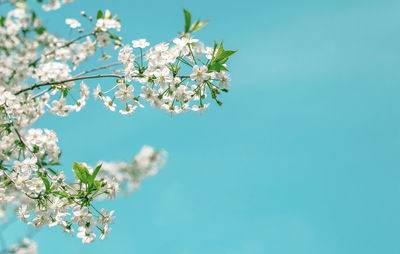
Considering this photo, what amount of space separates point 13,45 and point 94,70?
7.89 ft

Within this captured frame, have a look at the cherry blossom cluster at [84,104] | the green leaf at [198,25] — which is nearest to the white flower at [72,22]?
the cherry blossom cluster at [84,104]

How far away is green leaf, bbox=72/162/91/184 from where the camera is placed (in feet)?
11.4

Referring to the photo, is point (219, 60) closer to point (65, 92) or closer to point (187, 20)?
point (187, 20)

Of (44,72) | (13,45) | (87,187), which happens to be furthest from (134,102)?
(13,45)

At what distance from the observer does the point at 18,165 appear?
3900mm

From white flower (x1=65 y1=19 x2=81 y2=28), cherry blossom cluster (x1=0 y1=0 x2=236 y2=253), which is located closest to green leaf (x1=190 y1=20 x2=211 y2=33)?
cherry blossom cluster (x1=0 y1=0 x2=236 y2=253)

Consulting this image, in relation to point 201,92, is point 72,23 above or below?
above

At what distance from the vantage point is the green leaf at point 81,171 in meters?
3.48

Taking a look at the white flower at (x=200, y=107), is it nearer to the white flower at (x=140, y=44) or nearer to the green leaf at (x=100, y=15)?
the white flower at (x=140, y=44)

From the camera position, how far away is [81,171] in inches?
137

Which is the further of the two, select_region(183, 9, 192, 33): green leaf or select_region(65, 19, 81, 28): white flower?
select_region(65, 19, 81, 28): white flower

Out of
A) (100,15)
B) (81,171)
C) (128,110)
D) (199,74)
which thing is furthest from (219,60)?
(81,171)

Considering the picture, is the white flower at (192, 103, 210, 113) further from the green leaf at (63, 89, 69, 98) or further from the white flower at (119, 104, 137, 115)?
the green leaf at (63, 89, 69, 98)

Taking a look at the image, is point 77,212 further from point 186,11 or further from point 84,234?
point 186,11
